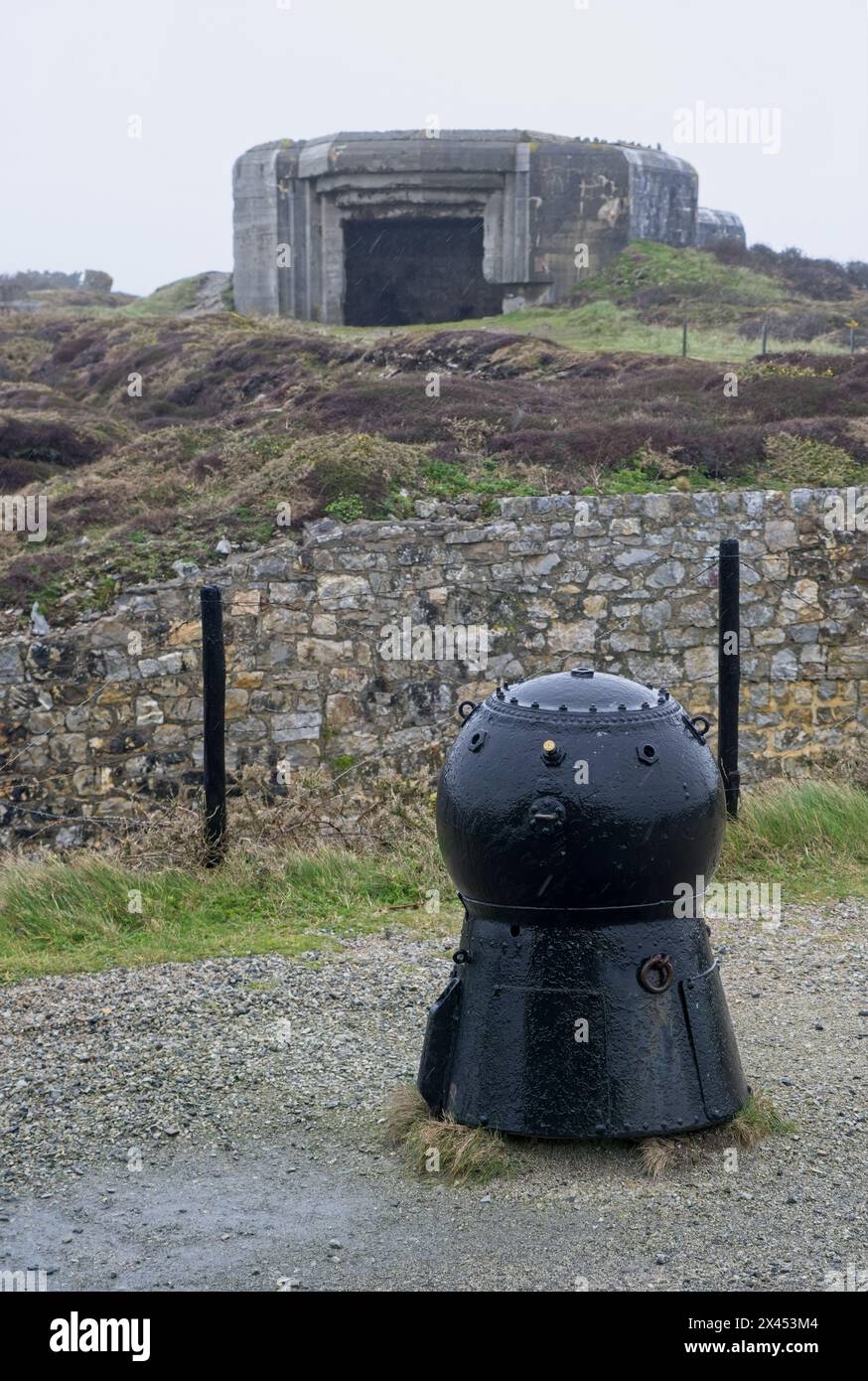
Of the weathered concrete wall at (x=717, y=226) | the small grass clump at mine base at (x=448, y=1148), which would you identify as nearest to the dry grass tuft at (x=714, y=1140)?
the small grass clump at mine base at (x=448, y=1148)

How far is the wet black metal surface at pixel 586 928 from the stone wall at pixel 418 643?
5.22 m

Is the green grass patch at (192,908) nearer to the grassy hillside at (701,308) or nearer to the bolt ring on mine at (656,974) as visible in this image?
the bolt ring on mine at (656,974)

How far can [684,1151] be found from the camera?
482cm

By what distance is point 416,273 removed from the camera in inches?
1242

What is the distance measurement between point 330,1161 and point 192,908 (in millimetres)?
2778

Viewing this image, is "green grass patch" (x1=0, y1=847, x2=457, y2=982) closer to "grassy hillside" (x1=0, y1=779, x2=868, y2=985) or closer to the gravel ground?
"grassy hillside" (x1=0, y1=779, x2=868, y2=985)

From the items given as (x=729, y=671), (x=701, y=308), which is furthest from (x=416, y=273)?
(x=729, y=671)

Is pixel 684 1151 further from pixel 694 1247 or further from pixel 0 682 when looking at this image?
pixel 0 682

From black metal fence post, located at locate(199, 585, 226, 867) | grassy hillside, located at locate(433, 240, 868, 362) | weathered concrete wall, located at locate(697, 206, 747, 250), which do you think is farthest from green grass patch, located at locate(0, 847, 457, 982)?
weathered concrete wall, located at locate(697, 206, 747, 250)

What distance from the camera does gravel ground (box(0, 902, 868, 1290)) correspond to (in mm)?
4207

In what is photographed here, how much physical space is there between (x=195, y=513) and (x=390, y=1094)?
25.9ft

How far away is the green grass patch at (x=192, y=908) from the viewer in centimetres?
697

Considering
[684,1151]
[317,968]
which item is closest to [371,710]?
[317,968]

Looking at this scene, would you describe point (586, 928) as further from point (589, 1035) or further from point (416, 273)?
point (416, 273)
